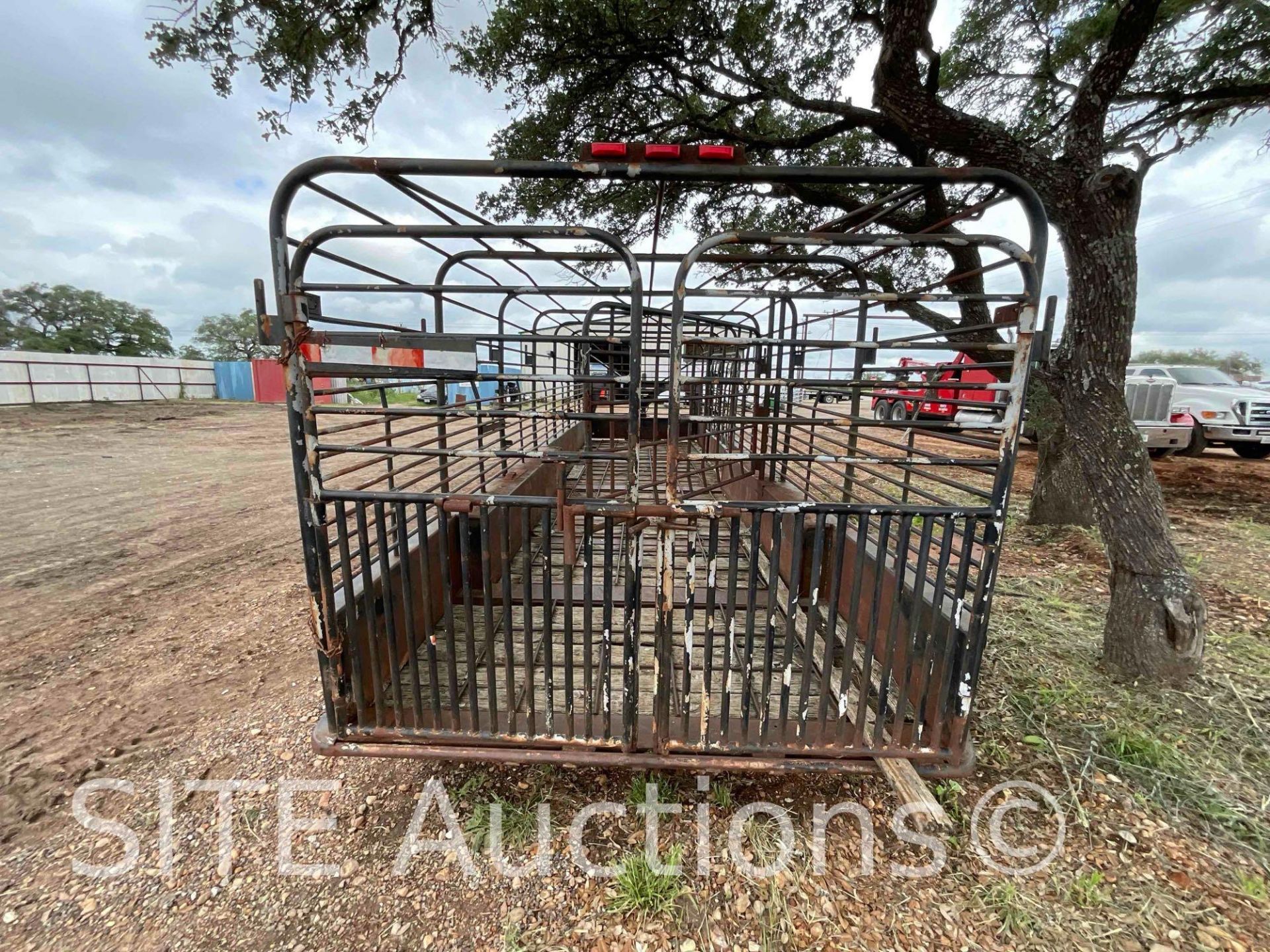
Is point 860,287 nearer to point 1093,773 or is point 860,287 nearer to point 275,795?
point 1093,773

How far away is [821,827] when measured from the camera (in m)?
1.99

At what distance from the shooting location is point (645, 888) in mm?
1746

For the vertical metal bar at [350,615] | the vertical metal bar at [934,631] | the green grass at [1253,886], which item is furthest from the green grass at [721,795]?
the green grass at [1253,886]

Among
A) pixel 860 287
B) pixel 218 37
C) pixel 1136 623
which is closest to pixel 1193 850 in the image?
pixel 1136 623

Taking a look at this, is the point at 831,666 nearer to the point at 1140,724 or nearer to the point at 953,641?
the point at 953,641

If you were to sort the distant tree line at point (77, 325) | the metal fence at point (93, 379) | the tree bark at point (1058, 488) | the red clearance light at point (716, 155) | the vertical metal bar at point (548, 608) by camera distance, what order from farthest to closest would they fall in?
the distant tree line at point (77, 325) → the metal fence at point (93, 379) → the tree bark at point (1058, 488) → the vertical metal bar at point (548, 608) → the red clearance light at point (716, 155)

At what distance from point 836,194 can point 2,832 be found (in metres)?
7.95

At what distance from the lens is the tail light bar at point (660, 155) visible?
1.69 m

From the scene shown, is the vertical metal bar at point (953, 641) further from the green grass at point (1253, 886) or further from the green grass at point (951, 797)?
the green grass at point (1253, 886)

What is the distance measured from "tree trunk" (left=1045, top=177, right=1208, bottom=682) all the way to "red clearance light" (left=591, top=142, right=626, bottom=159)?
3092 mm

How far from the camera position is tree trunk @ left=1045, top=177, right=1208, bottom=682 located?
269cm

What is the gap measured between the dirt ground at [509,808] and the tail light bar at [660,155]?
236 centimetres

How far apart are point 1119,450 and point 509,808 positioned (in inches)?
148

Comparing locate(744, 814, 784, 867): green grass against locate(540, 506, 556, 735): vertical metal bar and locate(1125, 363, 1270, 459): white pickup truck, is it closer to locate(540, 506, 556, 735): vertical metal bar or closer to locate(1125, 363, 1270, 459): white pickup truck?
locate(540, 506, 556, 735): vertical metal bar
